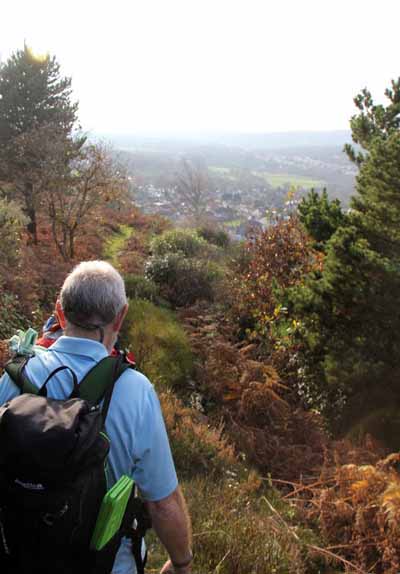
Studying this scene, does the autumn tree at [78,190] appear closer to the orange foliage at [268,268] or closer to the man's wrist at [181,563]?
the orange foliage at [268,268]

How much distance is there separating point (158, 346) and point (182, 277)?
4.28 m

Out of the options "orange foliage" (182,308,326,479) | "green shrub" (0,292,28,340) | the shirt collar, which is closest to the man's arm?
the shirt collar

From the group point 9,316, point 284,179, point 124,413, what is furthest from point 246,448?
point 284,179

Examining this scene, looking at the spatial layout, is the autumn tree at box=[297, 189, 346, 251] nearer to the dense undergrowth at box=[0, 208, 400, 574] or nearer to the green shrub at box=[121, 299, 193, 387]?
the dense undergrowth at box=[0, 208, 400, 574]

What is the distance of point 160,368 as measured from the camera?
809 cm

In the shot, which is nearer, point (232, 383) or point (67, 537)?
point (67, 537)

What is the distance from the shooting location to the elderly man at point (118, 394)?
6.11 ft

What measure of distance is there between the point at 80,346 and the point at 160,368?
20.6 feet

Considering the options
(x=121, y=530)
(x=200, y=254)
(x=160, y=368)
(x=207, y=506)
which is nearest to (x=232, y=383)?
(x=160, y=368)

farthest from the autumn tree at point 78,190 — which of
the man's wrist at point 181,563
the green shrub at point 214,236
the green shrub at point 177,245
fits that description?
the man's wrist at point 181,563

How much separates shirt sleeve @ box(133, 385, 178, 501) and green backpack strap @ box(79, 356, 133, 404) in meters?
0.17

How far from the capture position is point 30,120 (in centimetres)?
1723

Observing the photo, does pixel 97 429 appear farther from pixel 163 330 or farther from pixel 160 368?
pixel 163 330

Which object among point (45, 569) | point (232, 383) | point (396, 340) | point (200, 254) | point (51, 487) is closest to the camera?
point (51, 487)
